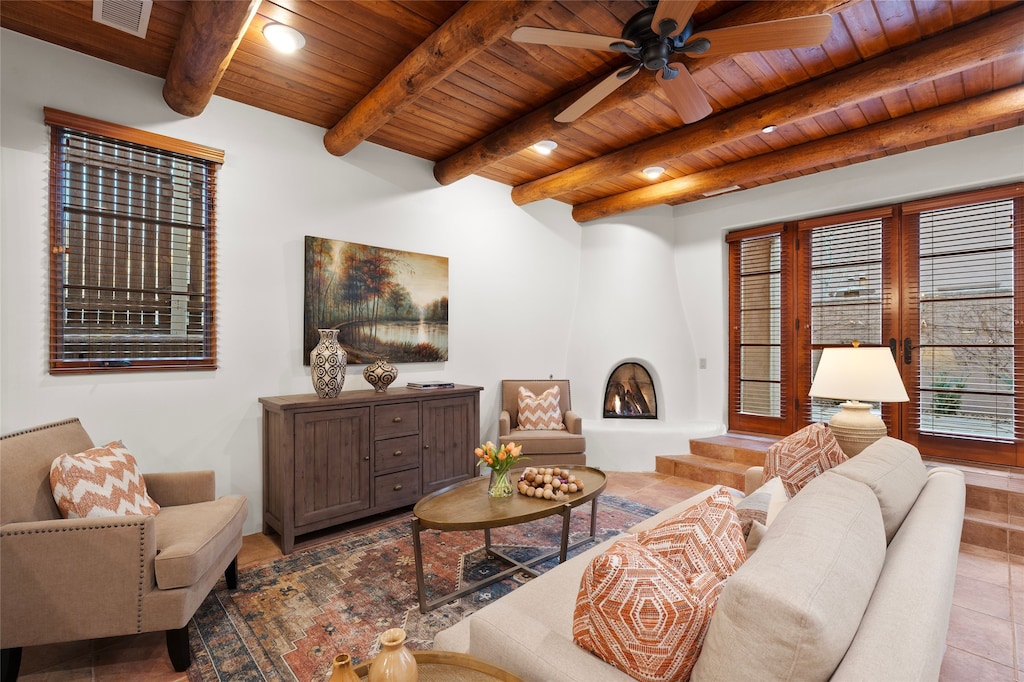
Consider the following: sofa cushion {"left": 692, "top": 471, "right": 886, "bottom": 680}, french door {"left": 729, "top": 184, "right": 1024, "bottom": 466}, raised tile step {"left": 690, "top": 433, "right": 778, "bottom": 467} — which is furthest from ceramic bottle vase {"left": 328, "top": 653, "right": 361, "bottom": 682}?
french door {"left": 729, "top": 184, "right": 1024, "bottom": 466}

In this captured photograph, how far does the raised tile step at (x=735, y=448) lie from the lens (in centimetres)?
441

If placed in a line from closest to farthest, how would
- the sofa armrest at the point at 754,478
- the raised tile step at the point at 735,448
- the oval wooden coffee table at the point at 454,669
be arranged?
1. the oval wooden coffee table at the point at 454,669
2. the sofa armrest at the point at 754,478
3. the raised tile step at the point at 735,448

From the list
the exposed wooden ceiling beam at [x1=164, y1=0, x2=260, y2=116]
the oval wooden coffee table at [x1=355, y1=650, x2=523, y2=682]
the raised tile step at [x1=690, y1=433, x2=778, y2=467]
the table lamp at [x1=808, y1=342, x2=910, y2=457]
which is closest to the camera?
the oval wooden coffee table at [x1=355, y1=650, x2=523, y2=682]

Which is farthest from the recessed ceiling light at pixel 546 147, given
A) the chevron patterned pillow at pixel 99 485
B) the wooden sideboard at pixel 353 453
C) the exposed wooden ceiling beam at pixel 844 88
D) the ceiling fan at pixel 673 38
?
the chevron patterned pillow at pixel 99 485

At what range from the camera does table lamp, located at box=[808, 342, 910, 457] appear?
288 centimetres

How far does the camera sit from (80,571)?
1.78 m

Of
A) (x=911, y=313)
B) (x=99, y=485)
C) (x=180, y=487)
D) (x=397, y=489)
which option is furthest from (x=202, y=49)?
(x=911, y=313)

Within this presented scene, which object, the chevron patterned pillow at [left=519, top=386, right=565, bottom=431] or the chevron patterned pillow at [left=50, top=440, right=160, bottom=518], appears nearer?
the chevron patterned pillow at [left=50, top=440, right=160, bottom=518]

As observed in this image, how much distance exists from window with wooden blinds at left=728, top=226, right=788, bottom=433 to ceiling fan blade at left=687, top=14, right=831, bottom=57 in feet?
10.8

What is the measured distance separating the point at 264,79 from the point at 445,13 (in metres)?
1.32

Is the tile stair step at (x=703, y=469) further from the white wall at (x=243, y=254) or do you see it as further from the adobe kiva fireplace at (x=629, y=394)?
the white wall at (x=243, y=254)

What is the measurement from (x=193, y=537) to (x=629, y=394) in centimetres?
436

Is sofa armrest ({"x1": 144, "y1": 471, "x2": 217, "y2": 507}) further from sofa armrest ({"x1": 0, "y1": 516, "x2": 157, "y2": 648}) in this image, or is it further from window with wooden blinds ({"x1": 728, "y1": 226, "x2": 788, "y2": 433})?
window with wooden blinds ({"x1": 728, "y1": 226, "x2": 788, "y2": 433})

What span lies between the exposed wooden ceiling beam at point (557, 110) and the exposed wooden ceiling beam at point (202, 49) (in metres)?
1.73
